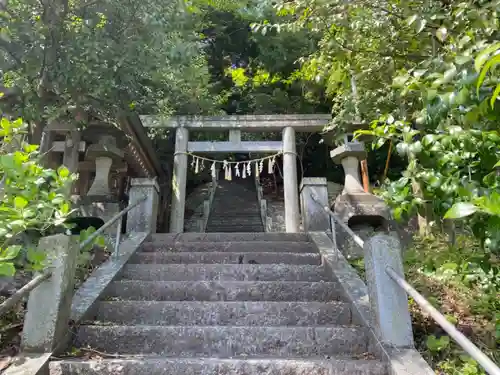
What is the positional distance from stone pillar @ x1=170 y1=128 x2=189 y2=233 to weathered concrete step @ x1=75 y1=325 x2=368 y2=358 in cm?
434

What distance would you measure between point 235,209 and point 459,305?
10.0 meters

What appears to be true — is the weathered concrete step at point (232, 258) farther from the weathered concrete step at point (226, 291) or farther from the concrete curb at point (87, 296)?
the weathered concrete step at point (226, 291)

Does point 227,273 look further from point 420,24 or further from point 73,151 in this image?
point 73,151

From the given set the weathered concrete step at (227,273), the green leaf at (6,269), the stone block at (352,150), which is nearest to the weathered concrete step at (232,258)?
the weathered concrete step at (227,273)

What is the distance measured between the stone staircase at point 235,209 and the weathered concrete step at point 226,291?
713 cm

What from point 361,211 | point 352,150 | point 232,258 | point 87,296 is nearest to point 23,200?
point 87,296

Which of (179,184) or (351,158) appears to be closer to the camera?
(351,158)

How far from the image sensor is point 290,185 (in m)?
7.74

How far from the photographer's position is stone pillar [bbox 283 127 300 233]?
7316mm

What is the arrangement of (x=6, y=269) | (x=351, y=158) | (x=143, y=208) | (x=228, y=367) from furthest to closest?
(x=351, y=158)
(x=143, y=208)
(x=228, y=367)
(x=6, y=269)

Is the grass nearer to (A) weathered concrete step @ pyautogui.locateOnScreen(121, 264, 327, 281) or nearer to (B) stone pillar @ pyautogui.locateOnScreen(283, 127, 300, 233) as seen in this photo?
(A) weathered concrete step @ pyautogui.locateOnScreen(121, 264, 327, 281)

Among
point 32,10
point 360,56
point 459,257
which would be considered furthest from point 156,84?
point 459,257

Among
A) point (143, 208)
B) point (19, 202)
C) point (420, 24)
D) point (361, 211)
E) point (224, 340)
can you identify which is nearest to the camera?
point (19, 202)

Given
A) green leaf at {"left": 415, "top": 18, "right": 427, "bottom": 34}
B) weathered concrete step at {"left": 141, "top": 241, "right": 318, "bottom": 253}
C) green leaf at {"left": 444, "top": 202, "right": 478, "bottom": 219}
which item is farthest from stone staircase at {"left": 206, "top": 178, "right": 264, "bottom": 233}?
green leaf at {"left": 444, "top": 202, "right": 478, "bottom": 219}
